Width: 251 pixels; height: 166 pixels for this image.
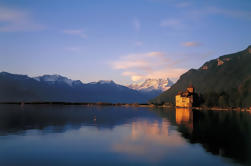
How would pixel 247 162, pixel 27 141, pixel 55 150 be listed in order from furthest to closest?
1. pixel 27 141
2. pixel 55 150
3. pixel 247 162

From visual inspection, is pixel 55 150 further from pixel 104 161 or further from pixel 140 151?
pixel 140 151

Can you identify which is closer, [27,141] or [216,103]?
[27,141]

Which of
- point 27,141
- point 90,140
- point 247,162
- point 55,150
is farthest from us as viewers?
point 90,140

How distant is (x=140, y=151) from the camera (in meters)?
34.6

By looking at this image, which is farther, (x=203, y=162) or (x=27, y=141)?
(x=27, y=141)

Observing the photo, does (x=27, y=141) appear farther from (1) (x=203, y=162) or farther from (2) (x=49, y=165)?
(1) (x=203, y=162)

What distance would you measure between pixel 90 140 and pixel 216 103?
576 ft

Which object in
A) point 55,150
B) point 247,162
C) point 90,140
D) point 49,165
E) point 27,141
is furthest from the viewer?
point 90,140

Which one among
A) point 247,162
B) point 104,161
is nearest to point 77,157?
point 104,161

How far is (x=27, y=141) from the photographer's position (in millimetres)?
40031

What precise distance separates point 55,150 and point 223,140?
2822cm

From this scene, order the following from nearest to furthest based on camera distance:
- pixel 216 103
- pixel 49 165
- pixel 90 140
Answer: pixel 49 165 < pixel 90 140 < pixel 216 103

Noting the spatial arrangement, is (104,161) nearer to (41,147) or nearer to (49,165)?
(49,165)

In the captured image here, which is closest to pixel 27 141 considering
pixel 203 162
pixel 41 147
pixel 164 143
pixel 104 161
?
pixel 41 147
